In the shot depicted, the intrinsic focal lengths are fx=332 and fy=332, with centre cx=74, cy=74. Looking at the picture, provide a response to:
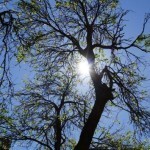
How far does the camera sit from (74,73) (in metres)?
15.6

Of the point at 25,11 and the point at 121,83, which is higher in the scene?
the point at 25,11

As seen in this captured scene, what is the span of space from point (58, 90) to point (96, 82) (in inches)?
209

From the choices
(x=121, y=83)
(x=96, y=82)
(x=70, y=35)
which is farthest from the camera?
(x=70, y=35)

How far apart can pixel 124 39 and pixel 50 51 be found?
3149 millimetres

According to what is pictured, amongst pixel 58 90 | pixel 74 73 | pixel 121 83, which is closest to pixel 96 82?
pixel 121 83

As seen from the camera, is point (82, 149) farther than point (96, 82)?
No

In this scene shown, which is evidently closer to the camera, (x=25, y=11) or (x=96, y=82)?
(x=96, y=82)

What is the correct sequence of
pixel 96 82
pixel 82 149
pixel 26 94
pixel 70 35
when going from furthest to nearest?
pixel 26 94 → pixel 70 35 → pixel 96 82 → pixel 82 149

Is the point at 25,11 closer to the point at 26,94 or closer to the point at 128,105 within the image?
the point at 26,94

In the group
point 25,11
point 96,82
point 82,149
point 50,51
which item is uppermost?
point 25,11

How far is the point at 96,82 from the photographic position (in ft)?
37.7

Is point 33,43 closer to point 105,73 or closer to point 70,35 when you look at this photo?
point 70,35

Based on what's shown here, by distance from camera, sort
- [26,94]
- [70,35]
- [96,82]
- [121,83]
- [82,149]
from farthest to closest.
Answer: [26,94]
[70,35]
[121,83]
[96,82]
[82,149]

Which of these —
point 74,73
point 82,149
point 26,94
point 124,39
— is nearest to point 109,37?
point 124,39
